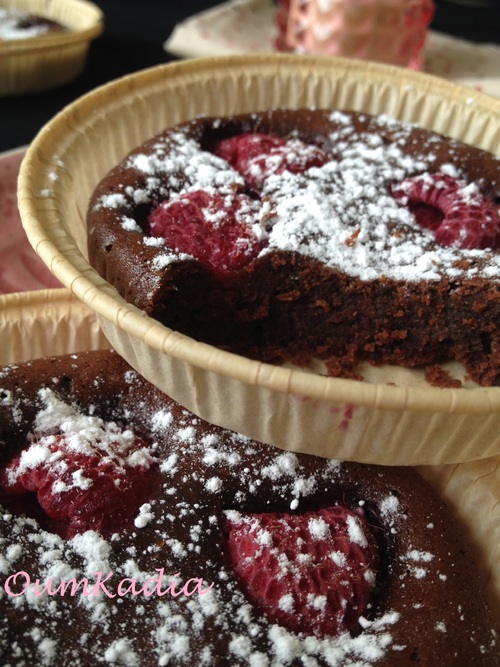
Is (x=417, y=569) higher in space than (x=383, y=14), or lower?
lower

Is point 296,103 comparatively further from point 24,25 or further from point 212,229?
point 24,25

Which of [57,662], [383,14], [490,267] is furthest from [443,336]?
[383,14]

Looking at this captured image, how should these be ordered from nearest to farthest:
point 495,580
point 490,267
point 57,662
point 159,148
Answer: point 57,662
point 495,580
point 490,267
point 159,148

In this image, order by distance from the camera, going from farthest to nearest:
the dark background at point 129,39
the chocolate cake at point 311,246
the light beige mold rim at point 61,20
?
the dark background at point 129,39, the light beige mold rim at point 61,20, the chocolate cake at point 311,246

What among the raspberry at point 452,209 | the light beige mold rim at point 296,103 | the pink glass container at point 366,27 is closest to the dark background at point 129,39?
the pink glass container at point 366,27

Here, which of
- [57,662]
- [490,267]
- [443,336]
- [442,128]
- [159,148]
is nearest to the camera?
[57,662]

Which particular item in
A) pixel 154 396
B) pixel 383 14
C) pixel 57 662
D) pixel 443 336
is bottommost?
pixel 57 662

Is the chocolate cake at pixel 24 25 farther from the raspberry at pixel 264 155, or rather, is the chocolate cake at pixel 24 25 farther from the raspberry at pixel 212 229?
the raspberry at pixel 212 229

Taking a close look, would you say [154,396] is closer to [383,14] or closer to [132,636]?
[132,636]
